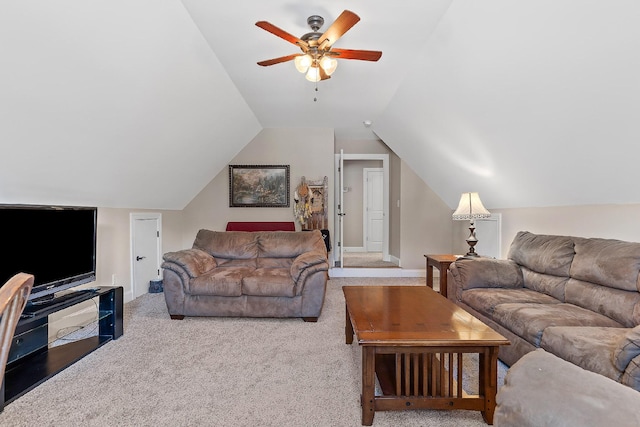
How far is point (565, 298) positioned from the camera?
256 centimetres

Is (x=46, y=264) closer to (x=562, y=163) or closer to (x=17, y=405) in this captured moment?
(x=17, y=405)

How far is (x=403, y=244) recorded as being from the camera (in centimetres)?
568

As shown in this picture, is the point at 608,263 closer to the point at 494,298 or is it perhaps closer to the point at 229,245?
the point at 494,298

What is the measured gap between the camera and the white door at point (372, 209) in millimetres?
8094

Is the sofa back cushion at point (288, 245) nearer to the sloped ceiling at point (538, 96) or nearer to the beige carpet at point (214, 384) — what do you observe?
the beige carpet at point (214, 384)

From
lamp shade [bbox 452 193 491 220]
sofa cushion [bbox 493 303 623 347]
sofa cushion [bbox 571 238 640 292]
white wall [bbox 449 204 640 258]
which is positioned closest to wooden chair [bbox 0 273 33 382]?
sofa cushion [bbox 493 303 623 347]

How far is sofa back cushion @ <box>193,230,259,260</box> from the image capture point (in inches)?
156

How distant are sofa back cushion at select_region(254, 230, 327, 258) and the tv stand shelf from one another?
1.59 meters

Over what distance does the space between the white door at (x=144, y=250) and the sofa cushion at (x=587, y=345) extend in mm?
Result: 4158

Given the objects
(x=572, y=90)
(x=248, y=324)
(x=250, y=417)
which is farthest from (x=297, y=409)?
(x=572, y=90)

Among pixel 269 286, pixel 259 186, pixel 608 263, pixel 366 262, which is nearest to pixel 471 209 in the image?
pixel 608 263

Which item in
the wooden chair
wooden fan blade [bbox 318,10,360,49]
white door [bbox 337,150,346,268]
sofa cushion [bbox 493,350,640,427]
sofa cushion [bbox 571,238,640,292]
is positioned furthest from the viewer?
white door [bbox 337,150,346,268]

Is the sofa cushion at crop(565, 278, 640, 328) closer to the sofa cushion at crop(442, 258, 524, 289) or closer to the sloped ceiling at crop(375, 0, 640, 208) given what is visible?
the sofa cushion at crop(442, 258, 524, 289)

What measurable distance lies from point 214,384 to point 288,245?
2.02 meters
